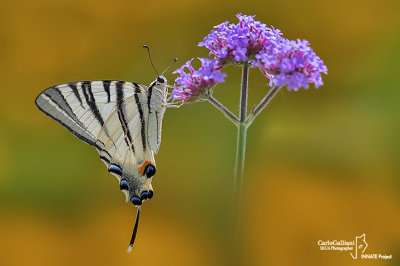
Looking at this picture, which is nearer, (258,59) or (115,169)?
(258,59)

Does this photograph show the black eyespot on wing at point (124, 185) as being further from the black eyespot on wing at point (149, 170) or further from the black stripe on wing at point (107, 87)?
the black stripe on wing at point (107, 87)

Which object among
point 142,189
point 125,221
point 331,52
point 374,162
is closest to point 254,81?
point 331,52

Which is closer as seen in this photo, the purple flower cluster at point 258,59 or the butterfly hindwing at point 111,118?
the purple flower cluster at point 258,59

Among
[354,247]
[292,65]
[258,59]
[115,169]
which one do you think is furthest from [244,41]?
[354,247]

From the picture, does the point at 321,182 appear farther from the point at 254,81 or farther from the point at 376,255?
the point at 254,81

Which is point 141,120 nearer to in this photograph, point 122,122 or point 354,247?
point 122,122

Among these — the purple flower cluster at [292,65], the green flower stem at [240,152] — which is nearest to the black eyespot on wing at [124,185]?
the green flower stem at [240,152]
